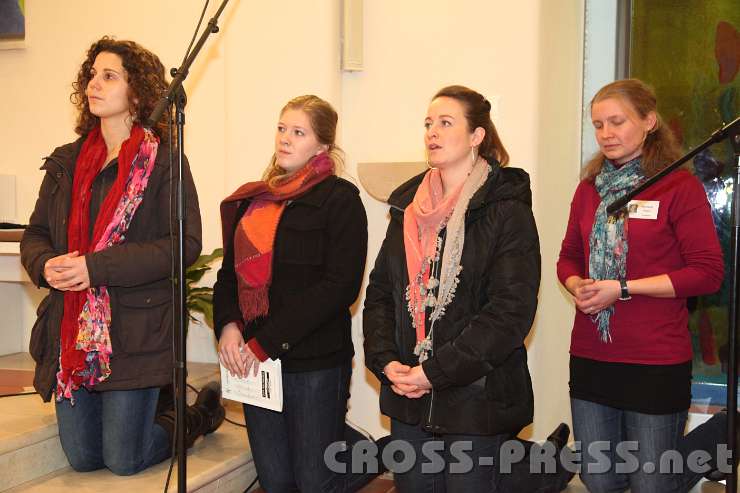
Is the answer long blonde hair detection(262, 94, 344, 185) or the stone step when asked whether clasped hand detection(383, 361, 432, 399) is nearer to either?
long blonde hair detection(262, 94, 344, 185)

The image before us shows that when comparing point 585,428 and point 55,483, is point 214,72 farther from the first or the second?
point 585,428

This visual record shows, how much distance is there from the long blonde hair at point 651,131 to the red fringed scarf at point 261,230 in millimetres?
1044

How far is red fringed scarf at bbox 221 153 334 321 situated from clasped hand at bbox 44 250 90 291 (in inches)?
21.0

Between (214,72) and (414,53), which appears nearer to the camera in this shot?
(414,53)

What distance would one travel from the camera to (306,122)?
9.54 feet

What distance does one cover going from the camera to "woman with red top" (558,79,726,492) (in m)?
2.57

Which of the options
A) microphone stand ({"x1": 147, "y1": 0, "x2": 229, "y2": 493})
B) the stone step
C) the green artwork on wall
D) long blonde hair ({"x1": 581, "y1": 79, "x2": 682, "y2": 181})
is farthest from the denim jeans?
the green artwork on wall

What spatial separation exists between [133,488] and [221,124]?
2.08m

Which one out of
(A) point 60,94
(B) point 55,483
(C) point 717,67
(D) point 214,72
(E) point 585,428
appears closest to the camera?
(E) point 585,428

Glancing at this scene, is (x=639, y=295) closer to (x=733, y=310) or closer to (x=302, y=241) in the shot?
(x=733, y=310)

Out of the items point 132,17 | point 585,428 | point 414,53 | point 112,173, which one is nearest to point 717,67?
point 414,53

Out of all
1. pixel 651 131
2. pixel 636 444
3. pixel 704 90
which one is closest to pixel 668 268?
pixel 651 131

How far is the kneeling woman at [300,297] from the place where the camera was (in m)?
2.82

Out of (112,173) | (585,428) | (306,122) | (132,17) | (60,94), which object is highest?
(132,17)
